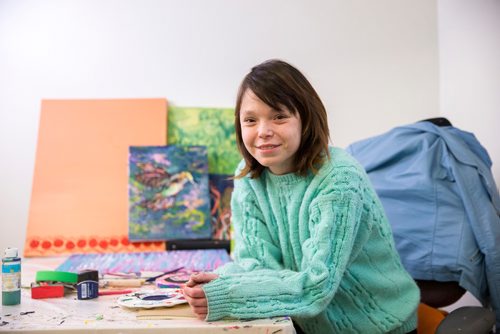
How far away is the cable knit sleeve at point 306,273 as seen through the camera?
96 cm

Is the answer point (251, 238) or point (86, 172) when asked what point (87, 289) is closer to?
point (251, 238)

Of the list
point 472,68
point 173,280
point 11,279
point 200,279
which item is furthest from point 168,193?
point 472,68

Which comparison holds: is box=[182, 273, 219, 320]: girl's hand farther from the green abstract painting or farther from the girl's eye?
→ the green abstract painting

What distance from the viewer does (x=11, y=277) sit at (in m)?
1.12

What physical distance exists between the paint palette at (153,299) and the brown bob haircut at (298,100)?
16.5 inches

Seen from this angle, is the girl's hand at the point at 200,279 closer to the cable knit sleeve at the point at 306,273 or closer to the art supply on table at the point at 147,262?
the cable knit sleeve at the point at 306,273

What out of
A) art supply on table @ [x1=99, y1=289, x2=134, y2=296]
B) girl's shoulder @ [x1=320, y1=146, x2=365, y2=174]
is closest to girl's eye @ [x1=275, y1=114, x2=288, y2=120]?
girl's shoulder @ [x1=320, y1=146, x2=365, y2=174]

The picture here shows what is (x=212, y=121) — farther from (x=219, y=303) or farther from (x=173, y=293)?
(x=219, y=303)

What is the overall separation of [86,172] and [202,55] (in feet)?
2.67

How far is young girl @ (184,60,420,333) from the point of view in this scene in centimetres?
107

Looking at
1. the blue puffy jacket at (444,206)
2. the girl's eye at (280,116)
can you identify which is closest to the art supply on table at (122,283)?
the girl's eye at (280,116)

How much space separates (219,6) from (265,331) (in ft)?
6.38

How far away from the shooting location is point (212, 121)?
96.7 inches

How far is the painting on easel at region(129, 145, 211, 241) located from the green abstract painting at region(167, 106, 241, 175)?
7 cm
